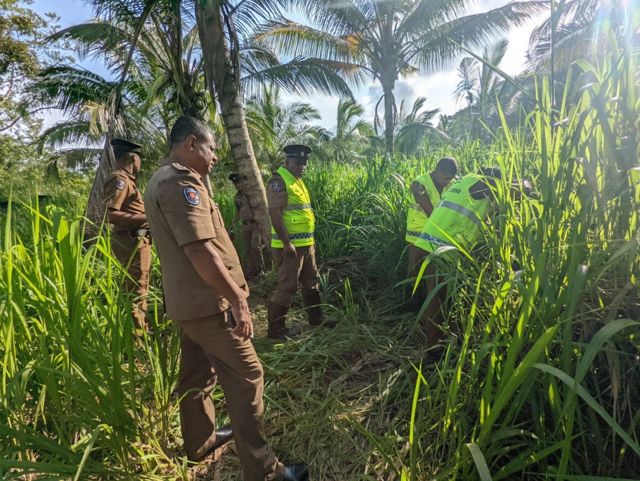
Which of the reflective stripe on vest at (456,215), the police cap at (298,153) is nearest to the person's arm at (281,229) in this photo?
the police cap at (298,153)

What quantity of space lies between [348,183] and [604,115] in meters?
4.10

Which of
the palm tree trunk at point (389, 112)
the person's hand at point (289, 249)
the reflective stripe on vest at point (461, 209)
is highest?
the palm tree trunk at point (389, 112)

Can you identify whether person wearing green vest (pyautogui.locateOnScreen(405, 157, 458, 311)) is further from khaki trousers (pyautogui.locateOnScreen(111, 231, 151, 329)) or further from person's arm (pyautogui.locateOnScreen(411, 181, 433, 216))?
khaki trousers (pyautogui.locateOnScreen(111, 231, 151, 329))

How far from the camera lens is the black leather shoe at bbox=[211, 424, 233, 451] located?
1803mm

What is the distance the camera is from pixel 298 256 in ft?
10.7

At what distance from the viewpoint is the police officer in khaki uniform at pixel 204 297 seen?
1486mm

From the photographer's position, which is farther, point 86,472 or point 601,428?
point 86,472

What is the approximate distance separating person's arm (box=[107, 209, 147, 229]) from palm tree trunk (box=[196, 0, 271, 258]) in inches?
66.1

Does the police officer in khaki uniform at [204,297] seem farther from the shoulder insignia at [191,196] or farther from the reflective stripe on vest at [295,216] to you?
the reflective stripe on vest at [295,216]

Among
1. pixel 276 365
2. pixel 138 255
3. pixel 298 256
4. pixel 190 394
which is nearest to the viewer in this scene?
pixel 190 394

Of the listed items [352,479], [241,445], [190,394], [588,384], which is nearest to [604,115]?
[588,384]

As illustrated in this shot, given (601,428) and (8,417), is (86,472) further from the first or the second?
(601,428)

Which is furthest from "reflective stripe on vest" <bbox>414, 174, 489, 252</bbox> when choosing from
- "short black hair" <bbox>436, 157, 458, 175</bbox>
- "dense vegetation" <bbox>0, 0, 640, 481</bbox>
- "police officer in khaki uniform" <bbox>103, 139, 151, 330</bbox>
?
"police officer in khaki uniform" <bbox>103, 139, 151, 330</bbox>

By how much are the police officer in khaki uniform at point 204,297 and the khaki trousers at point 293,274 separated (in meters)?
1.48
